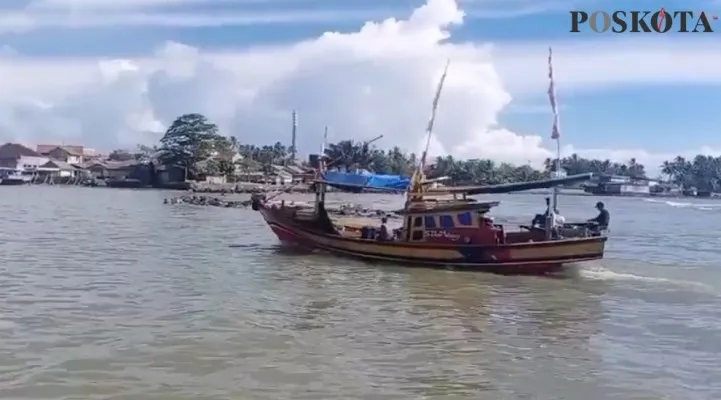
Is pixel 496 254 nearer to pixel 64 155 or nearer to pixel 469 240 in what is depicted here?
pixel 469 240

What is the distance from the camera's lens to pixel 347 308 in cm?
1761

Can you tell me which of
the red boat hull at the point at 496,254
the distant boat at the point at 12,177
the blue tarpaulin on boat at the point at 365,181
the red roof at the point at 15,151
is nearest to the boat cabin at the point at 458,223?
the red boat hull at the point at 496,254

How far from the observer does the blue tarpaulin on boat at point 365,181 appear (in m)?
30.8

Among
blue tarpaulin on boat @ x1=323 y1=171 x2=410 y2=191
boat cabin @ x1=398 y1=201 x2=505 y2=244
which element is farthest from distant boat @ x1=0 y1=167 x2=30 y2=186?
boat cabin @ x1=398 y1=201 x2=505 y2=244

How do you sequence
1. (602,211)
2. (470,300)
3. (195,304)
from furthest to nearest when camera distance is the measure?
(602,211) < (470,300) < (195,304)

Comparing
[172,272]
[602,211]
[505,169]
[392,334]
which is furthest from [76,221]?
[505,169]

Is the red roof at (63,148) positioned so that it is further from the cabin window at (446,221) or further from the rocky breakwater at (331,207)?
the cabin window at (446,221)

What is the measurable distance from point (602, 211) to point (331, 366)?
16.4m

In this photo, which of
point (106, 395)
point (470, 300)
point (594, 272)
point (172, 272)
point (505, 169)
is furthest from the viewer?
point (505, 169)

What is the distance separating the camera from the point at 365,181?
31.7m

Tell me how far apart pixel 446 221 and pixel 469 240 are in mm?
830

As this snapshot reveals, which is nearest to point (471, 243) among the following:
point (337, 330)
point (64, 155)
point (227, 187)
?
point (337, 330)

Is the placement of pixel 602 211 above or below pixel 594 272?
above

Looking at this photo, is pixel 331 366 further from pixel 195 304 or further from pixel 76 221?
pixel 76 221
